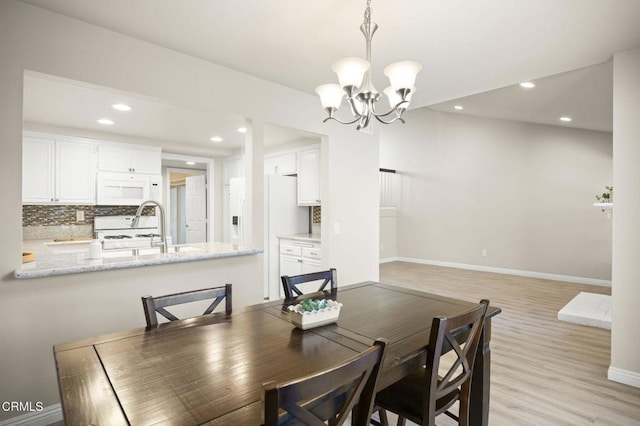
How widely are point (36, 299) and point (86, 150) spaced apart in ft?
10.2

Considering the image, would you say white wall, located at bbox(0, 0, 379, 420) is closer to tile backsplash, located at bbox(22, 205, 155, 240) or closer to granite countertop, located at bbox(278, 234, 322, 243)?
granite countertop, located at bbox(278, 234, 322, 243)

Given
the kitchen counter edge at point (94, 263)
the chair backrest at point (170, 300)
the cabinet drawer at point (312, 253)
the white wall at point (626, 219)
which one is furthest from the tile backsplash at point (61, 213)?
the white wall at point (626, 219)

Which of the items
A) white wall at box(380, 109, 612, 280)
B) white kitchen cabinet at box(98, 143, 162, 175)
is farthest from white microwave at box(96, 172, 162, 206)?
white wall at box(380, 109, 612, 280)

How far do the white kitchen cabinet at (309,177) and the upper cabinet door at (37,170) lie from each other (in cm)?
304

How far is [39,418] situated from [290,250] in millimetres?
2976

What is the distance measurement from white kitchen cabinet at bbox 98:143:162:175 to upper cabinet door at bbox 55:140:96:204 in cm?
13

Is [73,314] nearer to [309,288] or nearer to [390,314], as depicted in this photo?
[390,314]

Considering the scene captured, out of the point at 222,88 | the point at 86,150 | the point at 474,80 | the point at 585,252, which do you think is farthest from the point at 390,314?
the point at 585,252

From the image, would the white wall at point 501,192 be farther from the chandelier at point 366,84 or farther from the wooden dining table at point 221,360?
the chandelier at point 366,84

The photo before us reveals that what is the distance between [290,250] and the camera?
15.2 feet

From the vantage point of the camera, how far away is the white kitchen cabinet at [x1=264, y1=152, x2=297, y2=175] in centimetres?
486

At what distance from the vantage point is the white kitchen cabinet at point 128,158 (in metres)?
4.60

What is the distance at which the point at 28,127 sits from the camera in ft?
13.1

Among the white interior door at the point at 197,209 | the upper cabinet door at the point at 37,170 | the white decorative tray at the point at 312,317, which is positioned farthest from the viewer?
the white interior door at the point at 197,209
